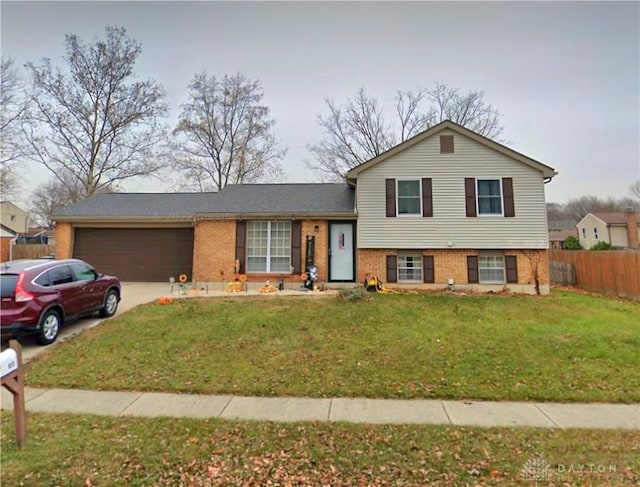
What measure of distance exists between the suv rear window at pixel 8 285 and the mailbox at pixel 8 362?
425cm

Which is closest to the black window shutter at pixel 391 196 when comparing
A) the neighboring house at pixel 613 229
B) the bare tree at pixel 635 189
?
the neighboring house at pixel 613 229

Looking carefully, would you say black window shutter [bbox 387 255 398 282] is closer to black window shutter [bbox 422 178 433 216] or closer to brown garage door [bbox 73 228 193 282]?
black window shutter [bbox 422 178 433 216]

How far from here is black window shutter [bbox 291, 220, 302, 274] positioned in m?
13.0

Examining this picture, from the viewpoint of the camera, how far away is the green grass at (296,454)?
2.82 meters

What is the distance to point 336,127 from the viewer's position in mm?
27859

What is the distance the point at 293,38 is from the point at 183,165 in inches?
688

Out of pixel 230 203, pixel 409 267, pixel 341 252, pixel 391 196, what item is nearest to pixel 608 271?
pixel 409 267

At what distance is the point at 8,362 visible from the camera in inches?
122

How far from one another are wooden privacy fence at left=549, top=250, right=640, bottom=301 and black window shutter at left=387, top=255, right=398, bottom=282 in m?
8.97

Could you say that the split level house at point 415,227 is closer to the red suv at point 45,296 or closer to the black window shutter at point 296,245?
the black window shutter at point 296,245

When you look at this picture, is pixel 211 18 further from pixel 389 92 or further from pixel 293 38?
pixel 389 92

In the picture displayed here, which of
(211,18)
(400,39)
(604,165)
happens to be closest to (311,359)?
(211,18)

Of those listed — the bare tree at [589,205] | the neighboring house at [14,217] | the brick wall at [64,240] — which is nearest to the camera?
the brick wall at [64,240]

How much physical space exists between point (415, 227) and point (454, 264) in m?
2.03
